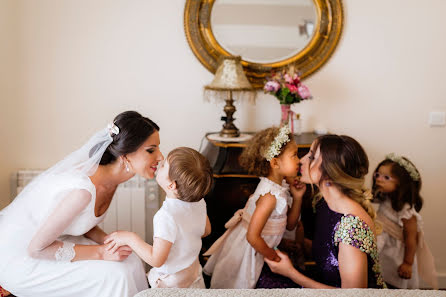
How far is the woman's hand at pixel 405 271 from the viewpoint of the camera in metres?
2.72

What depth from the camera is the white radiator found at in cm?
299

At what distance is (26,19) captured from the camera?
2.95 m

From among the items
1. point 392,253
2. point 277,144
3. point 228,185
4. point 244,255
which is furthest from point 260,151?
point 392,253

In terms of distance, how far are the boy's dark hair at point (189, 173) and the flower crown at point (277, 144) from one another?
1.48 ft

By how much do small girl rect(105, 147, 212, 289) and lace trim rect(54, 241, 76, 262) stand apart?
17 cm

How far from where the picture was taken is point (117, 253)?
6.49 feet

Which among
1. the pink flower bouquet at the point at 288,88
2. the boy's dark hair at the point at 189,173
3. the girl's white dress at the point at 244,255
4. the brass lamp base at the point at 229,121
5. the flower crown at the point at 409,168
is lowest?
the girl's white dress at the point at 244,255

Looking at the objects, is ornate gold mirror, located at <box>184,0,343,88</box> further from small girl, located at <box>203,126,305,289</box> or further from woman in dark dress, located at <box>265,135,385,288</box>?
woman in dark dress, located at <box>265,135,385,288</box>

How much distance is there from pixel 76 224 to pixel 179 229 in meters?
0.56

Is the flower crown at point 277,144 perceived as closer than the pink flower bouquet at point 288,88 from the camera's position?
Yes

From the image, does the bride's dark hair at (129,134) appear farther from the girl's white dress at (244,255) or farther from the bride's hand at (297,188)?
the bride's hand at (297,188)

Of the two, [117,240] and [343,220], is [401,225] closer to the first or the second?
[343,220]

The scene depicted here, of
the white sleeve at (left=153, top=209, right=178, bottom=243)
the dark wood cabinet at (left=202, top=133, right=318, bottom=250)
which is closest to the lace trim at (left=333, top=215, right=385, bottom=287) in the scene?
the white sleeve at (left=153, top=209, right=178, bottom=243)

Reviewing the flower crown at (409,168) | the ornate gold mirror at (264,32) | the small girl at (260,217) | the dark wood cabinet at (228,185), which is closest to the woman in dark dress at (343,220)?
the small girl at (260,217)
